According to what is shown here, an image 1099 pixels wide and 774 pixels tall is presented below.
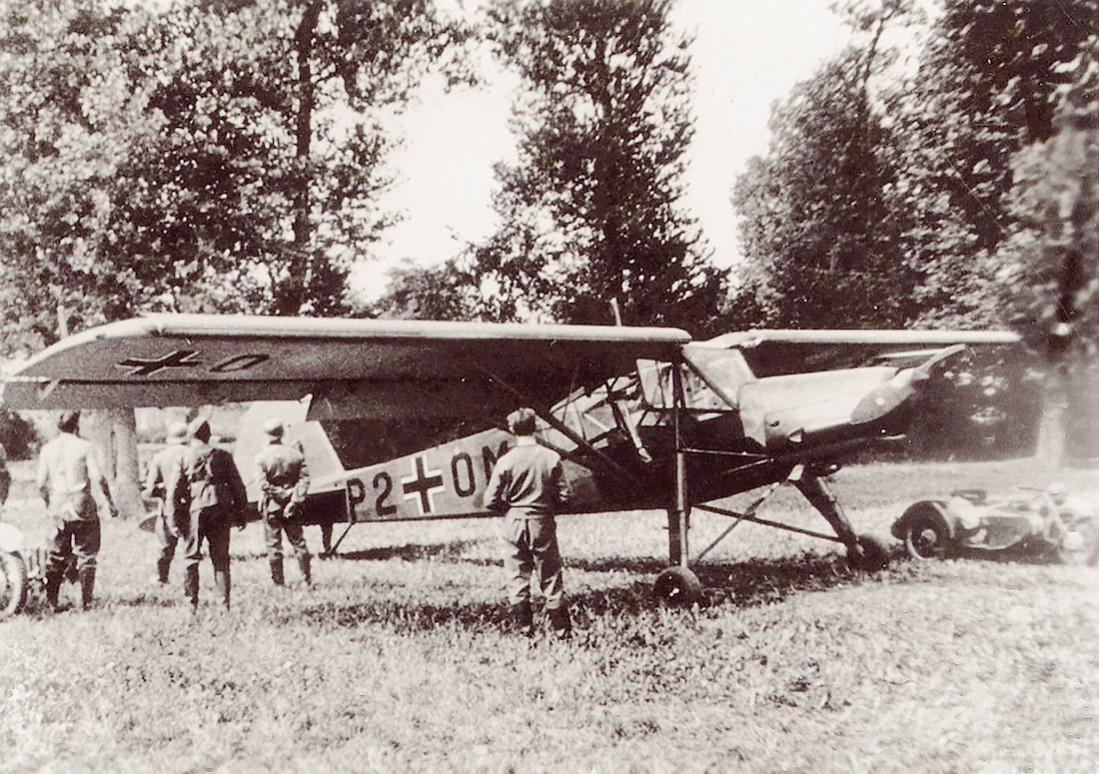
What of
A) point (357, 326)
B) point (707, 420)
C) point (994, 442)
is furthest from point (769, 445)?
point (994, 442)

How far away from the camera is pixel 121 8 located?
11.0 m

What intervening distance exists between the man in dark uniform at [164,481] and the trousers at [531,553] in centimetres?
342

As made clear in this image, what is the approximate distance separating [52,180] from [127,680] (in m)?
8.66

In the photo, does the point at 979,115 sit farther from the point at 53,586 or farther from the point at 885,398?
the point at 53,586

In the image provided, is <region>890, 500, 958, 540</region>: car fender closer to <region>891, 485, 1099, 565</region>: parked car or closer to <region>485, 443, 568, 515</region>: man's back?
<region>891, 485, 1099, 565</region>: parked car

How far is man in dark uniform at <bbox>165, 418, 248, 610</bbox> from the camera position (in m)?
7.50

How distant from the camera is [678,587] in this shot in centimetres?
713

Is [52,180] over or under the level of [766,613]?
over

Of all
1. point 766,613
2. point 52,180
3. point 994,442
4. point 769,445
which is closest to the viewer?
point 766,613

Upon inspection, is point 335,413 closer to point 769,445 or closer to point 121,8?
point 769,445

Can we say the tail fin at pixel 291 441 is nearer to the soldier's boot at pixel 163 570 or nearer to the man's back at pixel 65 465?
the soldier's boot at pixel 163 570

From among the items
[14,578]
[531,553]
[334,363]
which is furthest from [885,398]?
[14,578]

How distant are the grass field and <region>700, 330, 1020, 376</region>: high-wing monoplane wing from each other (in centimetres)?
210

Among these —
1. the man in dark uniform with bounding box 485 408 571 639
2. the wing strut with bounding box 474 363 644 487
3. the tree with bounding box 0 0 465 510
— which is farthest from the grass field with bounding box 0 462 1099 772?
the tree with bounding box 0 0 465 510
